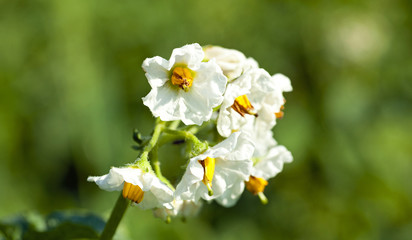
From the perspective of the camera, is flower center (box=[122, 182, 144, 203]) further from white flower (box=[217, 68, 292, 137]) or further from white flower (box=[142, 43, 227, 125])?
white flower (box=[217, 68, 292, 137])

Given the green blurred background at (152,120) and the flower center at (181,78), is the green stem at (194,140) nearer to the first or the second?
the flower center at (181,78)

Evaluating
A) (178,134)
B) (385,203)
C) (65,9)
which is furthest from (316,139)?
(178,134)

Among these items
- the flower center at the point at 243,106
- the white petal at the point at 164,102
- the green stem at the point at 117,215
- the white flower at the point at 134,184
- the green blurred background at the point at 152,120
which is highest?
the flower center at the point at 243,106

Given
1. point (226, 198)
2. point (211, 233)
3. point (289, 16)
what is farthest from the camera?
point (289, 16)

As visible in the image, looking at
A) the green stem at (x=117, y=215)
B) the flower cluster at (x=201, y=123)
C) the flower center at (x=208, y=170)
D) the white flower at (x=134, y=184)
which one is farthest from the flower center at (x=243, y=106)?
the green stem at (x=117, y=215)

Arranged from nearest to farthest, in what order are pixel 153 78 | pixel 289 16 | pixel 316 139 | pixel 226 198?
pixel 153 78, pixel 226 198, pixel 316 139, pixel 289 16

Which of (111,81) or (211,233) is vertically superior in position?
(111,81)

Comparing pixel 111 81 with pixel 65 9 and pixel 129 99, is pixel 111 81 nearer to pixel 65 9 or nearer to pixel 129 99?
pixel 129 99

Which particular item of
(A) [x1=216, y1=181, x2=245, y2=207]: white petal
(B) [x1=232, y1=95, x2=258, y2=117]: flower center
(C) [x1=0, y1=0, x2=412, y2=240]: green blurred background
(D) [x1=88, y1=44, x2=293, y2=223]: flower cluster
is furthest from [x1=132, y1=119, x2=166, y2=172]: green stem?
(C) [x1=0, y1=0, x2=412, y2=240]: green blurred background
